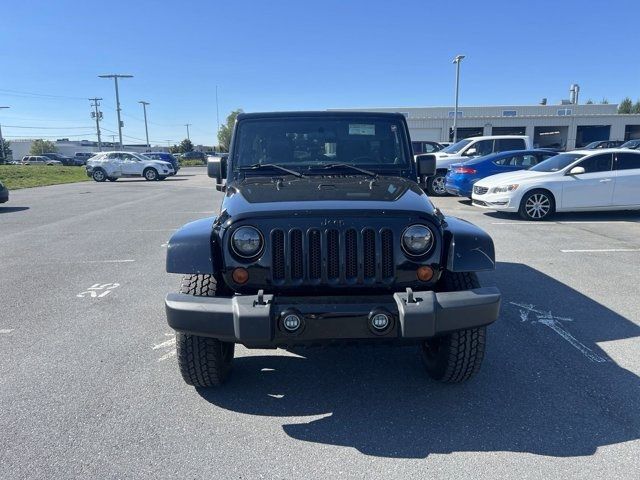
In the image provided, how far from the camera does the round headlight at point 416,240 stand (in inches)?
116

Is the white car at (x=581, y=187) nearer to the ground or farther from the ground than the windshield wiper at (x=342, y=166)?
nearer to the ground

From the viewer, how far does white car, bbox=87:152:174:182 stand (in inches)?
1104

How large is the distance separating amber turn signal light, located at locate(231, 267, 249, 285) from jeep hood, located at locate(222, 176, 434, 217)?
13.7 inches

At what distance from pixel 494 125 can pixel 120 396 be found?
4849 cm

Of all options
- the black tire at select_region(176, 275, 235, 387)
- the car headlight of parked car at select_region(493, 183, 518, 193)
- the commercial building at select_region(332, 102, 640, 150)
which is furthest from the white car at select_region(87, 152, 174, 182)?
the black tire at select_region(176, 275, 235, 387)

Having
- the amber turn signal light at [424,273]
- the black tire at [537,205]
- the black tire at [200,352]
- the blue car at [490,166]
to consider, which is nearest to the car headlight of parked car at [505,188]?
the black tire at [537,205]

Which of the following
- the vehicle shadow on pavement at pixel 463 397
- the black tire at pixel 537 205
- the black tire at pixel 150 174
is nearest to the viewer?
the vehicle shadow on pavement at pixel 463 397

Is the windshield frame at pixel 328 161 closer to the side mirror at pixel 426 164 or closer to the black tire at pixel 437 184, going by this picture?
the side mirror at pixel 426 164

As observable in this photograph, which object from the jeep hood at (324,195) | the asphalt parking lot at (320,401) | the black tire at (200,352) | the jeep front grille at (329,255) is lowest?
the asphalt parking lot at (320,401)

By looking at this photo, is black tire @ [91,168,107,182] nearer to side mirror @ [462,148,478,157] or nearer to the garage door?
side mirror @ [462,148,478,157]

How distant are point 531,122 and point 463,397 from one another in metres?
49.5

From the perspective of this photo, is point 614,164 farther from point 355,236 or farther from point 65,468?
point 65,468

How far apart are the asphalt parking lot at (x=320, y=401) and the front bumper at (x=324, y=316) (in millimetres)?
615

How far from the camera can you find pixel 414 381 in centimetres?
349
